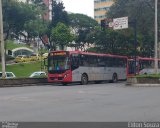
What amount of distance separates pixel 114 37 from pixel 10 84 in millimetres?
25140

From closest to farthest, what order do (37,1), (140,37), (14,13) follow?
(140,37), (14,13), (37,1)

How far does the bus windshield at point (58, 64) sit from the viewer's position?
105 ft

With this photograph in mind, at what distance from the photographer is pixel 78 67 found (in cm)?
3288

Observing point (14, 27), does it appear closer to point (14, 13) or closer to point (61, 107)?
A: point (14, 13)

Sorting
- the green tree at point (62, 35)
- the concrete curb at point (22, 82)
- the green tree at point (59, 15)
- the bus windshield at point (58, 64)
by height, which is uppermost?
the green tree at point (59, 15)

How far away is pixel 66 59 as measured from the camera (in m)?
32.0

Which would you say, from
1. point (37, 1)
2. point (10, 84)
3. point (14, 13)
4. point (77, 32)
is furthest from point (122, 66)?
point (37, 1)

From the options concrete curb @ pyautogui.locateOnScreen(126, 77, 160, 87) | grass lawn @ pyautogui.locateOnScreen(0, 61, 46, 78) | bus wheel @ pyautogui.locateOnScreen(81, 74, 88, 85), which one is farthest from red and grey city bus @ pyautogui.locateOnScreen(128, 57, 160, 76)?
grass lawn @ pyautogui.locateOnScreen(0, 61, 46, 78)

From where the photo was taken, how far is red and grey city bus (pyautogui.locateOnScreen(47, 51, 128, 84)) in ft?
105

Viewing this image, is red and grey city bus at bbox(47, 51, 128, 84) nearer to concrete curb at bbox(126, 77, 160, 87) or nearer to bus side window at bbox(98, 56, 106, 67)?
bus side window at bbox(98, 56, 106, 67)

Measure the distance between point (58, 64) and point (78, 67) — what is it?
1.73 meters

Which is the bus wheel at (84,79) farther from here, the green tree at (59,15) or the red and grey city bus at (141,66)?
the green tree at (59,15)

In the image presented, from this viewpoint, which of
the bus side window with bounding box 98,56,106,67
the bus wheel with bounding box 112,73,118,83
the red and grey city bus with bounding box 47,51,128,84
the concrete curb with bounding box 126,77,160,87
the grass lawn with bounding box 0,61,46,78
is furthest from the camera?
the grass lawn with bounding box 0,61,46,78

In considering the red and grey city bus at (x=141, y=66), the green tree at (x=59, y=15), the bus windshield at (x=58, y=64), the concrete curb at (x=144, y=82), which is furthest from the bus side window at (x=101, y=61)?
the green tree at (x=59, y=15)
